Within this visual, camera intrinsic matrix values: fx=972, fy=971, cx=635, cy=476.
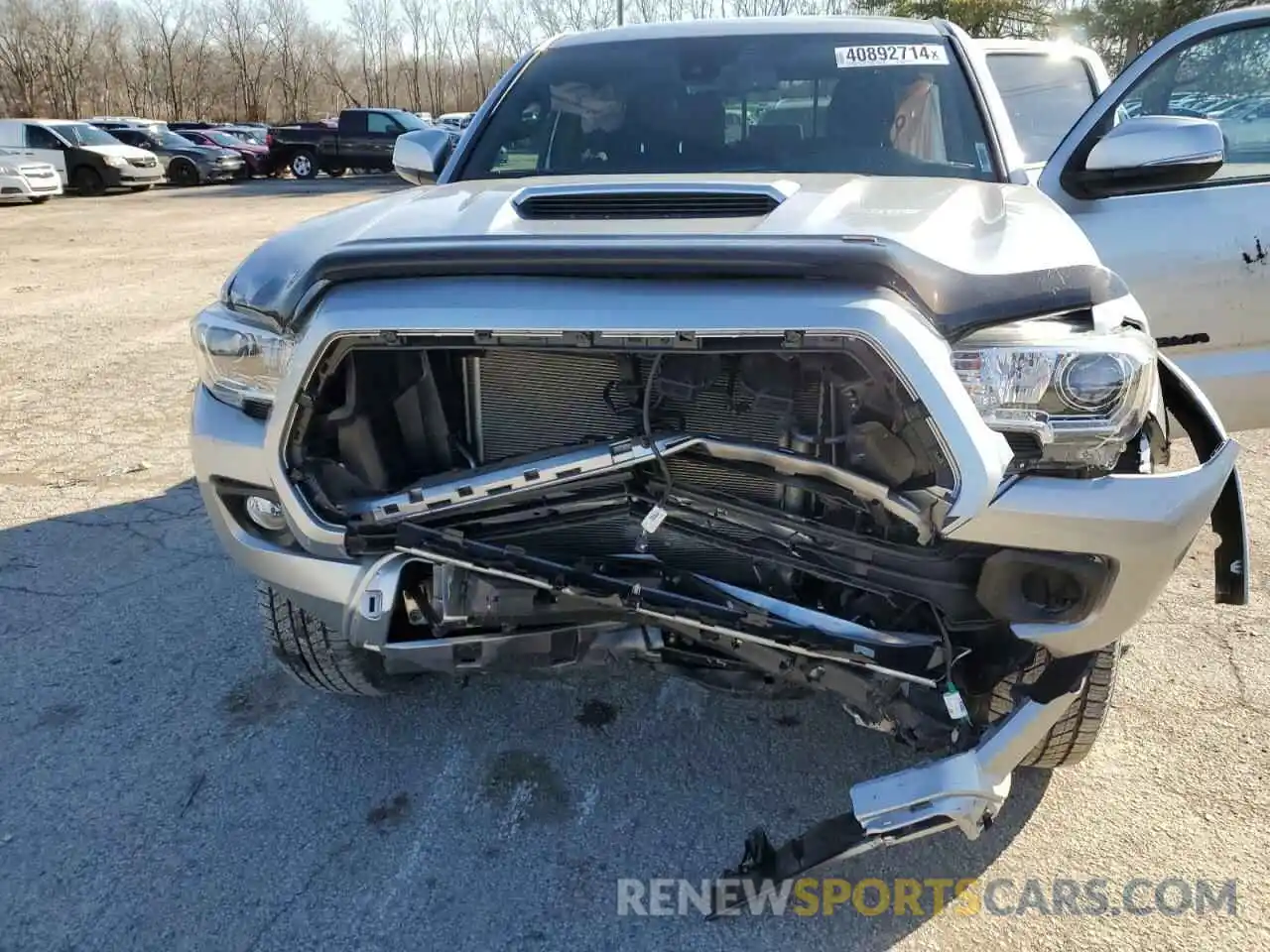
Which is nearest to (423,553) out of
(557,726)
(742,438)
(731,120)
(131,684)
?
(742,438)

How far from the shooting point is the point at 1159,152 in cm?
302

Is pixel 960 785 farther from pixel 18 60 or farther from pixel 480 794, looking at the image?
pixel 18 60

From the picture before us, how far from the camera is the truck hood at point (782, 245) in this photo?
1882 mm

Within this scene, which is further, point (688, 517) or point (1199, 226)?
point (1199, 226)

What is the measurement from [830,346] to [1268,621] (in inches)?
96.5

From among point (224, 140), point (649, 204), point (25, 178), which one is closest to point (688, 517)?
point (649, 204)

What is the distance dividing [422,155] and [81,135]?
2272cm

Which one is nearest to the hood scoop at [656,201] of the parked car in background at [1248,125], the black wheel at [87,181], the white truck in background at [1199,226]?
the white truck in background at [1199,226]

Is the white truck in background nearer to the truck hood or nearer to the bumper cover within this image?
the truck hood

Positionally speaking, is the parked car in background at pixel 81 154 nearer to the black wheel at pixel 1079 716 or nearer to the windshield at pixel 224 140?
the windshield at pixel 224 140

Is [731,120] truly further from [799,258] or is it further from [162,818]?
[162,818]

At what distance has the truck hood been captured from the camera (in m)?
1.88

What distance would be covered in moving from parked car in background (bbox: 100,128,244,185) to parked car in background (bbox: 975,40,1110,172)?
25.0m

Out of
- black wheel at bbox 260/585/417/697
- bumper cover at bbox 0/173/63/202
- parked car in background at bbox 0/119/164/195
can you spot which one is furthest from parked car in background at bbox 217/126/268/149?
black wheel at bbox 260/585/417/697
